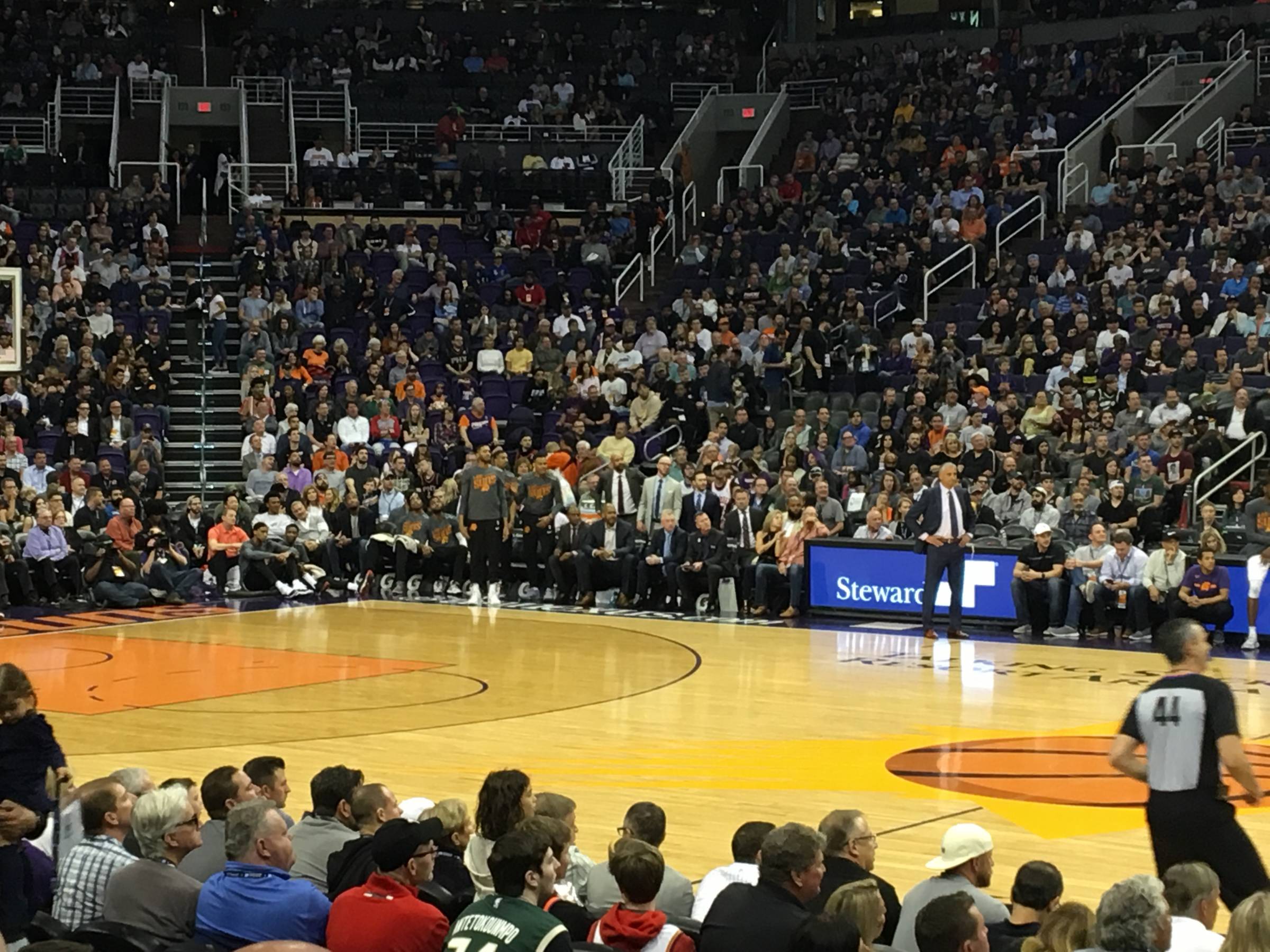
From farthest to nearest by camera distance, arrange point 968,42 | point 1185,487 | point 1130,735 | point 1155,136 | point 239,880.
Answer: point 968,42, point 1155,136, point 1185,487, point 1130,735, point 239,880

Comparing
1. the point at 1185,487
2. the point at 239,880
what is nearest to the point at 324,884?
the point at 239,880

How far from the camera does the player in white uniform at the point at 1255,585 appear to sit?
1669 cm

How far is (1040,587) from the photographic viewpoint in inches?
709

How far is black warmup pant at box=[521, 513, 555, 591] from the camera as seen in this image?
21.4 m

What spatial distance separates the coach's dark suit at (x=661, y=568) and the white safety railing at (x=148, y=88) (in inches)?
679

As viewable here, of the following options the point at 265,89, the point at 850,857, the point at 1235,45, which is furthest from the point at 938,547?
the point at 265,89

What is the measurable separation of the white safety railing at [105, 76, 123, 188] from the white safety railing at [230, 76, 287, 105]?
6.65 ft

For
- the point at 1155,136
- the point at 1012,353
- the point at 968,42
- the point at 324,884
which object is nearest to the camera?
the point at 324,884

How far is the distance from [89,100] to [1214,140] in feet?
61.7

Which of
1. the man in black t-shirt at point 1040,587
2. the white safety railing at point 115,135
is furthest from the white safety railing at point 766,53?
the man in black t-shirt at point 1040,587

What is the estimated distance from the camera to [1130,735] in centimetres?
700

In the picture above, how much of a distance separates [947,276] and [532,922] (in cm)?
2281

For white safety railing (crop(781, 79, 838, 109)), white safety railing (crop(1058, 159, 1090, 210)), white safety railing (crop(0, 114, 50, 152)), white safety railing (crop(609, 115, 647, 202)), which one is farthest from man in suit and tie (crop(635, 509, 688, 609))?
white safety railing (crop(0, 114, 50, 152))

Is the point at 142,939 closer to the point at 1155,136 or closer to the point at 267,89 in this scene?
the point at 1155,136
